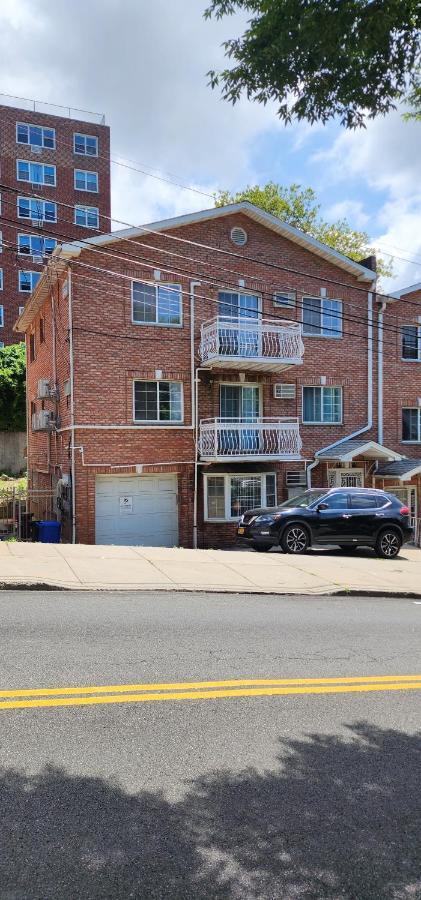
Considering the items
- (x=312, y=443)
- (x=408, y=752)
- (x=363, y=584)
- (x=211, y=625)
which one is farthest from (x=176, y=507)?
(x=408, y=752)

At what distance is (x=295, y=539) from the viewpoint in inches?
640

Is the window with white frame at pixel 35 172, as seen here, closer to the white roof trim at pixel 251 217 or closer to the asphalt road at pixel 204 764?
the white roof trim at pixel 251 217

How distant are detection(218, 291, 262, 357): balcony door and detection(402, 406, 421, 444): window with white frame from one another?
688cm

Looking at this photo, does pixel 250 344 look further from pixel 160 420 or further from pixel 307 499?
pixel 307 499

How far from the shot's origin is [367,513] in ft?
55.2

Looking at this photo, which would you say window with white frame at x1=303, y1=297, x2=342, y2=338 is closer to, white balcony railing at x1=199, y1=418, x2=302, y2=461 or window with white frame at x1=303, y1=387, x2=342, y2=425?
window with white frame at x1=303, y1=387, x2=342, y2=425

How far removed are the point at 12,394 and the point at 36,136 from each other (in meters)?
19.9

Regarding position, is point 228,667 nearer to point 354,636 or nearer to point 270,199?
point 354,636

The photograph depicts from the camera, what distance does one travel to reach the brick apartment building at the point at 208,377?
18250 millimetres

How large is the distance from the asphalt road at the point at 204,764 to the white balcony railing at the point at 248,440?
1139cm

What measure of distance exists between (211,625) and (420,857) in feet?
15.2

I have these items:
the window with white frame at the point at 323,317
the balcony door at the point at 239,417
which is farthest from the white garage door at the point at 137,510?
the window with white frame at the point at 323,317

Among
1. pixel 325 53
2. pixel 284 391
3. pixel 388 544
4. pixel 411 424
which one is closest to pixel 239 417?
pixel 284 391

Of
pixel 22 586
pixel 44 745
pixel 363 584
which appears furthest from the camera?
pixel 363 584
